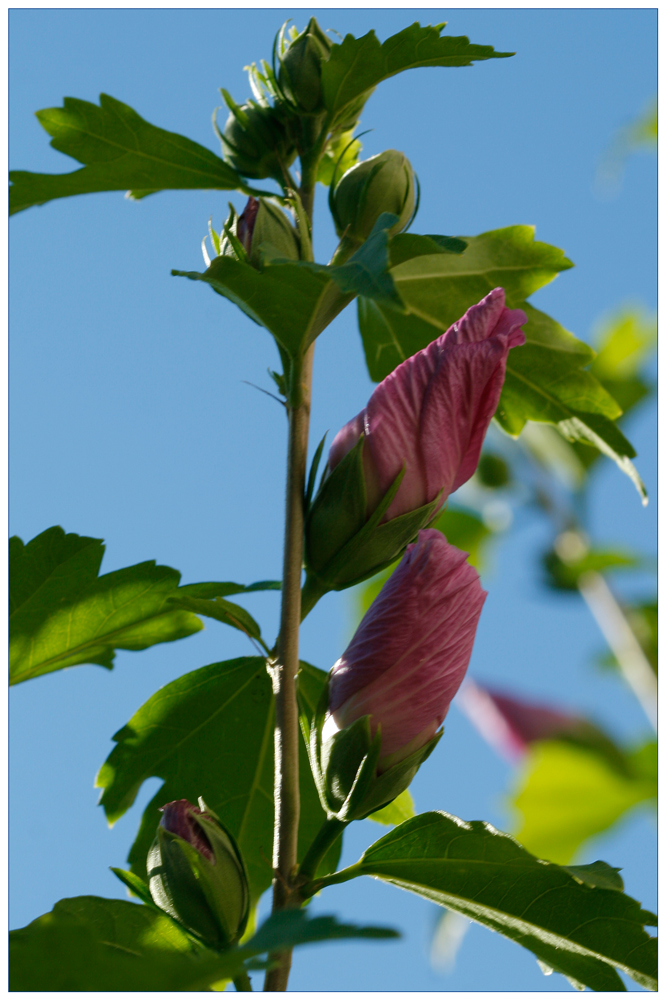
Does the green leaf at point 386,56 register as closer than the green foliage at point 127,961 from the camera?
No

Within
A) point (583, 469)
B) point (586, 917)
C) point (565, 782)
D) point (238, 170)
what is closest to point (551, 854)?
point (586, 917)

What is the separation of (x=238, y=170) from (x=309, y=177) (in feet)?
0.25

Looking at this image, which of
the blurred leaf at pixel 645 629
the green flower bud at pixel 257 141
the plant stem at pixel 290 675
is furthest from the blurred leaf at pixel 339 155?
the blurred leaf at pixel 645 629

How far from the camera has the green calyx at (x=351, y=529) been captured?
0.61 m

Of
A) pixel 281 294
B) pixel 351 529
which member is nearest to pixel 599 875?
pixel 351 529

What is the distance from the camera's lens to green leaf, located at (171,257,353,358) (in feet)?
1.98

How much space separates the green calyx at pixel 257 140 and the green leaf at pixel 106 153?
0.03 metres

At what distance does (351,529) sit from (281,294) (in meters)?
0.17

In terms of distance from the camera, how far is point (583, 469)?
4.64 feet

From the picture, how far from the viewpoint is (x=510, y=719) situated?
0.64 metres

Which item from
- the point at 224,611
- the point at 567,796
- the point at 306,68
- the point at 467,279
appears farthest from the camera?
the point at 467,279

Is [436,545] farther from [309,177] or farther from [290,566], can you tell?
[309,177]

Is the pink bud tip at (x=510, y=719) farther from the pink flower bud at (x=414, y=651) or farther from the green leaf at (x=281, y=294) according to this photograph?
the green leaf at (x=281, y=294)

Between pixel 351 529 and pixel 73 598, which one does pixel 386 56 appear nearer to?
pixel 351 529
